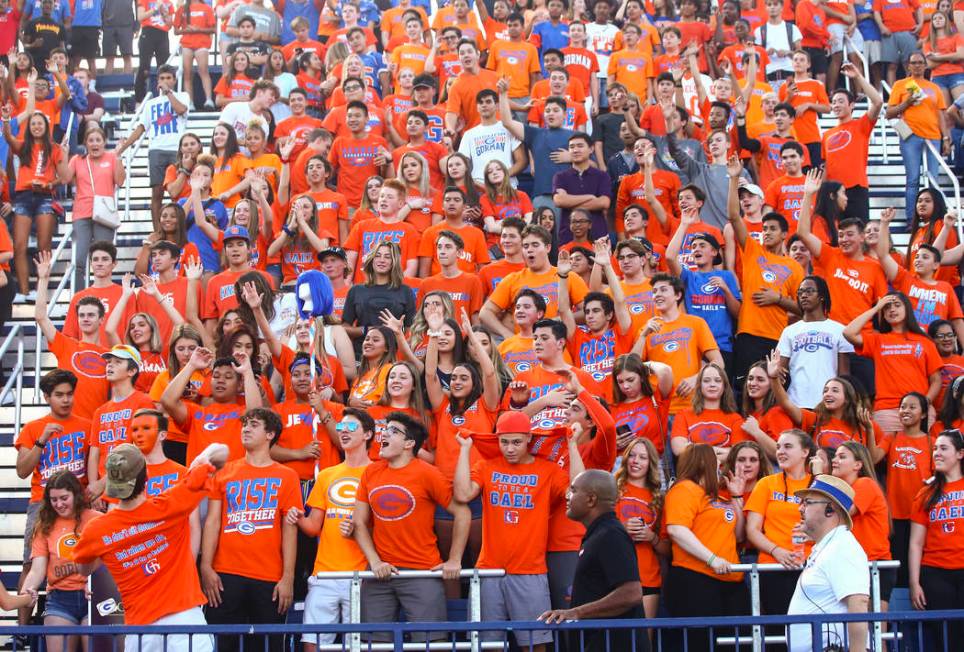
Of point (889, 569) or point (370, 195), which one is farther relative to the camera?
point (370, 195)

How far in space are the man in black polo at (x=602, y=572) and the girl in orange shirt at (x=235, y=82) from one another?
10615 millimetres

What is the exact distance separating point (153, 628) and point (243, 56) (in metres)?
11.6

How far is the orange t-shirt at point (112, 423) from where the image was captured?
34.5 ft

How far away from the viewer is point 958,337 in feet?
40.5

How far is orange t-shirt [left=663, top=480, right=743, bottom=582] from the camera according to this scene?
31.2 ft

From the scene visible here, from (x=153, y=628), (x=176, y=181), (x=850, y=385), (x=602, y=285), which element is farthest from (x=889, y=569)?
(x=176, y=181)

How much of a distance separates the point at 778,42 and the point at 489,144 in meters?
4.99

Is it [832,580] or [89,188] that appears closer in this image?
[832,580]

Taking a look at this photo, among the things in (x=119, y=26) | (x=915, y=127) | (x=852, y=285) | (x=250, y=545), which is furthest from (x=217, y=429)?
(x=119, y=26)

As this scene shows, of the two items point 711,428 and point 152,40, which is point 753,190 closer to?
point 711,428

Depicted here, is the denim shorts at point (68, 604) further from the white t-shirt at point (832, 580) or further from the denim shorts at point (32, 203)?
the denim shorts at point (32, 203)

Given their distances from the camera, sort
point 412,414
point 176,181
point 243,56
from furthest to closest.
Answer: point 243,56 < point 176,181 < point 412,414

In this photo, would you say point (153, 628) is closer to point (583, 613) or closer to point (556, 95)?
point (583, 613)

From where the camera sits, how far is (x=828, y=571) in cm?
792
